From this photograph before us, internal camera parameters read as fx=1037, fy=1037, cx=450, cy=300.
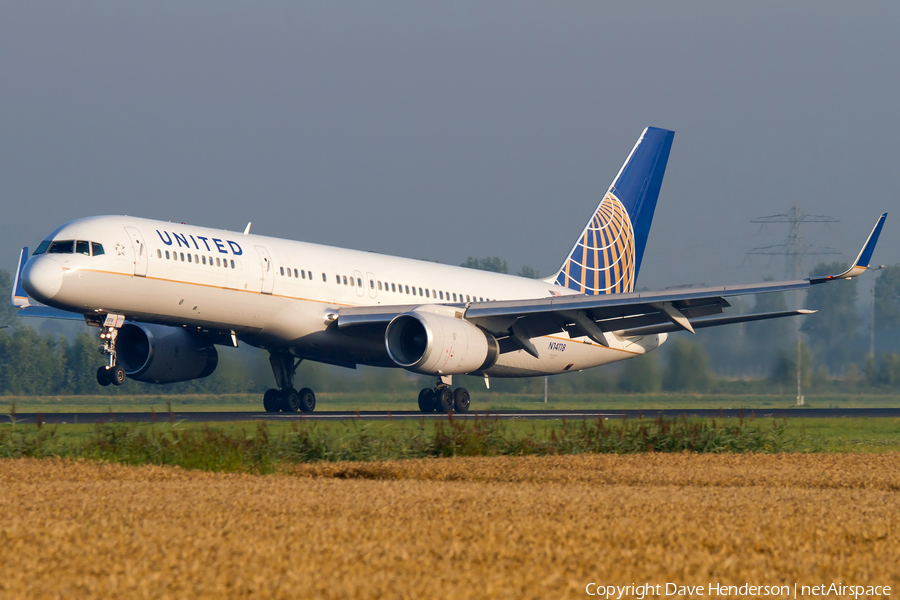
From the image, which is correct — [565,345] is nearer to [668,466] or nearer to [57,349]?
[668,466]

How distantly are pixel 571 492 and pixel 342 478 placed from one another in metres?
2.62

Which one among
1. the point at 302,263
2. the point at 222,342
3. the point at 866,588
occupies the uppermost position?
the point at 302,263

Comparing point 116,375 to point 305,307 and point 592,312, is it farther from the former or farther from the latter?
point 592,312

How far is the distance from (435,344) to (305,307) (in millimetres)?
3455

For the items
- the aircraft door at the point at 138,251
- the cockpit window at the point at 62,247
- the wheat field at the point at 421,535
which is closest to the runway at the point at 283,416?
the aircraft door at the point at 138,251

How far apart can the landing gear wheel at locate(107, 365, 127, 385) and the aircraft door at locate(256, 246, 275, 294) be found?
142 inches

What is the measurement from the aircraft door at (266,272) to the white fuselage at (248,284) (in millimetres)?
23

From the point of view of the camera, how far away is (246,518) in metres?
6.82

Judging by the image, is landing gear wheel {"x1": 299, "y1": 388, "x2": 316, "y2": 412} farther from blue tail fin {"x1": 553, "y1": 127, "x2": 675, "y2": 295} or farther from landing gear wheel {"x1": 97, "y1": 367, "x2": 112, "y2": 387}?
blue tail fin {"x1": 553, "y1": 127, "x2": 675, "y2": 295}

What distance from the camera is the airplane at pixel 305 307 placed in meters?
22.0

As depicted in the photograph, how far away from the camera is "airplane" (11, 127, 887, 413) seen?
22.0m

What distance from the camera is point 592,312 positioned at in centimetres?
2591

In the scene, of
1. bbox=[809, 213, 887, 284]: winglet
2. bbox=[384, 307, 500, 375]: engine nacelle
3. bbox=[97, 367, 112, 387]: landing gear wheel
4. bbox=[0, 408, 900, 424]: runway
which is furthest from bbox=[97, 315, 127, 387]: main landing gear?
bbox=[809, 213, 887, 284]: winglet

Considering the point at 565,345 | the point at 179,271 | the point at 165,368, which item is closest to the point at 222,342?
the point at 165,368
